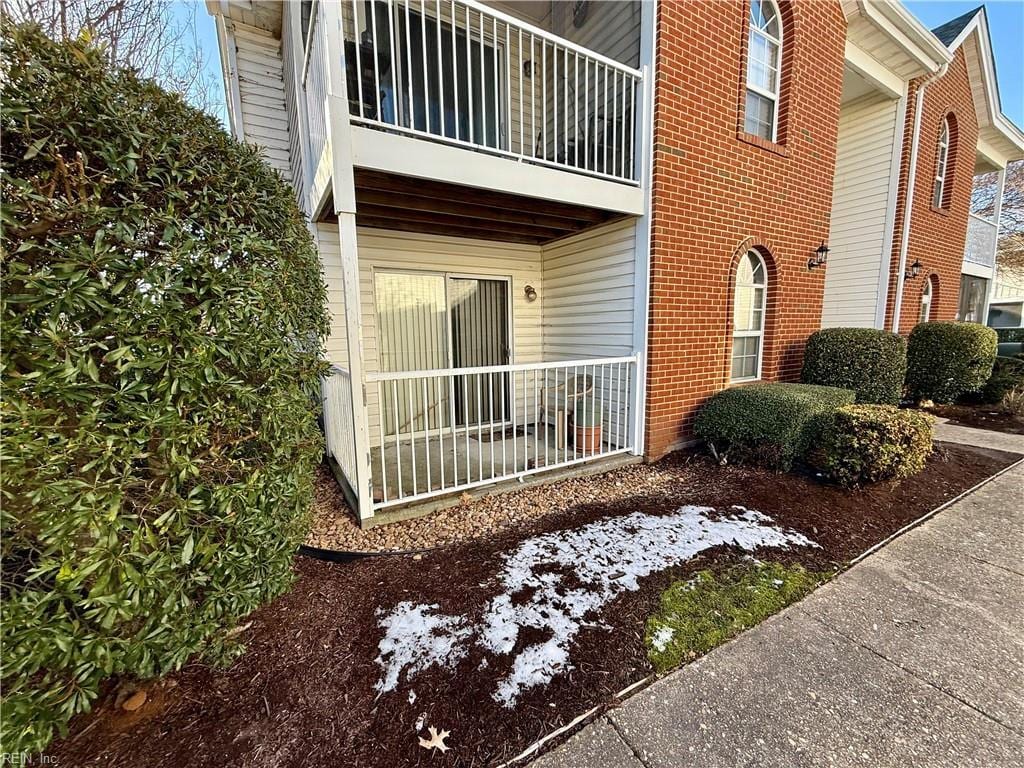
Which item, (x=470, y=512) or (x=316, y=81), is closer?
(x=316, y=81)

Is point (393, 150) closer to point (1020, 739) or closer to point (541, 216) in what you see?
point (541, 216)

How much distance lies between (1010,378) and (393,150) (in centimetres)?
1112

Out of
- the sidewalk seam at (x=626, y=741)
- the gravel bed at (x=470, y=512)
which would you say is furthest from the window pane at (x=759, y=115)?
the sidewalk seam at (x=626, y=741)

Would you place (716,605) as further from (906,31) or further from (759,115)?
(906,31)

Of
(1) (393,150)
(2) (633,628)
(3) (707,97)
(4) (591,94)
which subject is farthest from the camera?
(4) (591,94)

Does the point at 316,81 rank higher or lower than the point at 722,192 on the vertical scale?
higher

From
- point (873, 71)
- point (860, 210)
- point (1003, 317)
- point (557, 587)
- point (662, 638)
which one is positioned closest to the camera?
point (662, 638)

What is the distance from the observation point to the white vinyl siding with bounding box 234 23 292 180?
5.00 meters

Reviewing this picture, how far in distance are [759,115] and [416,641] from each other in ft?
22.8

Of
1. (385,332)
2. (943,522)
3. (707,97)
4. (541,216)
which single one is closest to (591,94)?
(707,97)

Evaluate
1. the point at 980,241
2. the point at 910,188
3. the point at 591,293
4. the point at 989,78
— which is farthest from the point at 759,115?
the point at 980,241

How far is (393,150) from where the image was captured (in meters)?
3.17

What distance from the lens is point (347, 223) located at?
120 inches

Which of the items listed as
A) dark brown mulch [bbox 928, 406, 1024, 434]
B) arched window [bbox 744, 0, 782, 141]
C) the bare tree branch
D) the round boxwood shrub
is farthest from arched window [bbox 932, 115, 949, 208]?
the bare tree branch
